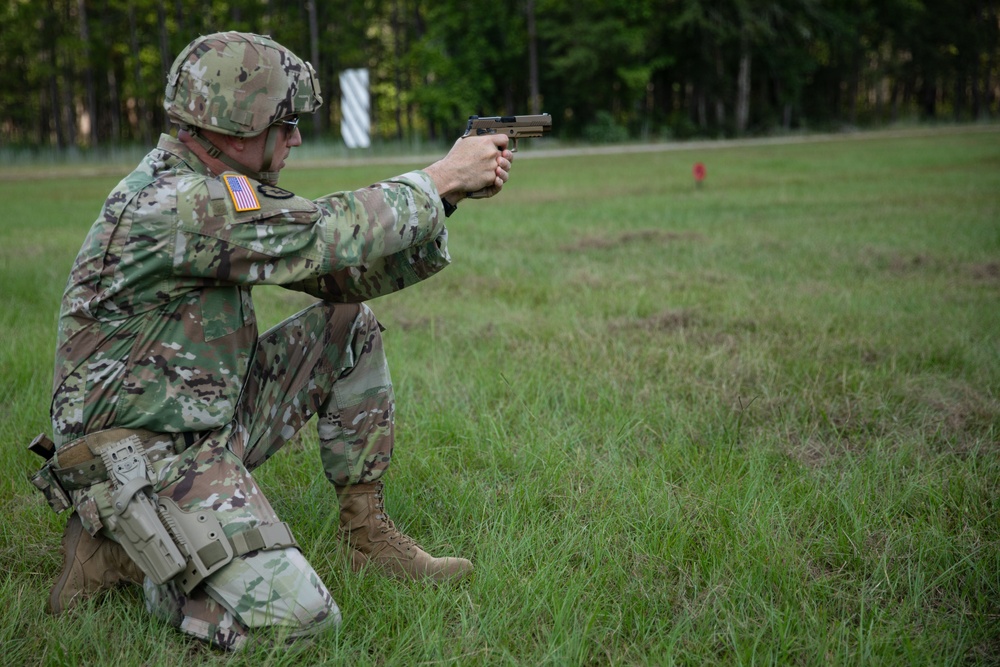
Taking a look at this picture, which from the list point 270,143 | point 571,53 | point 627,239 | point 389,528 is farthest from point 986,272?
point 571,53

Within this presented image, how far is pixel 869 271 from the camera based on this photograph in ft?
24.3

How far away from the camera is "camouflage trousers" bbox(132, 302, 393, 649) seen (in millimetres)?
2252

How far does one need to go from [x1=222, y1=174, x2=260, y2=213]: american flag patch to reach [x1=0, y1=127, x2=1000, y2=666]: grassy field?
3.76 ft

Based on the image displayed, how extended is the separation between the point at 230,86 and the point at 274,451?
3.82 feet

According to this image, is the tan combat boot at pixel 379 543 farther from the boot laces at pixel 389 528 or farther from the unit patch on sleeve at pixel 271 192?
the unit patch on sleeve at pixel 271 192

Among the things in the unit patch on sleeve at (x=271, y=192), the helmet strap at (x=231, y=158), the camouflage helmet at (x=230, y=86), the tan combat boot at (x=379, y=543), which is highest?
the camouflage helmet at (x=230, y=86)

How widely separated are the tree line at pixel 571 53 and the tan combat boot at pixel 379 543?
1384 inches

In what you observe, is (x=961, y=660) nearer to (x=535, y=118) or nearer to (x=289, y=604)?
(x=289, y=604)

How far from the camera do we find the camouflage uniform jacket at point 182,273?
2.24 metres

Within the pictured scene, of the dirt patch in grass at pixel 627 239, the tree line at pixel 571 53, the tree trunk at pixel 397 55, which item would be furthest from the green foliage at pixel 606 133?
the dirt patch in grass at pixel 627 239

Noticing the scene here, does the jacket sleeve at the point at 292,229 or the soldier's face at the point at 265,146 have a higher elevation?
the soldier's face at the point at 265,146

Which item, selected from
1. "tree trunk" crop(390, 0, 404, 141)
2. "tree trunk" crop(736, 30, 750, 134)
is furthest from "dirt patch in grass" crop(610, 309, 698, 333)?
"tree trunk" crop(390, 0, 404, 141)

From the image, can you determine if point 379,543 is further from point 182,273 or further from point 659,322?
point 659,322

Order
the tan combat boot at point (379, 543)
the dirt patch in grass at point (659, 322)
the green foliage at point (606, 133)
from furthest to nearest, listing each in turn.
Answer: the green foliage at point (606, 133)
the dirt patch in grass at point (659, 322)
the tan combat boot at point (379, 543)
